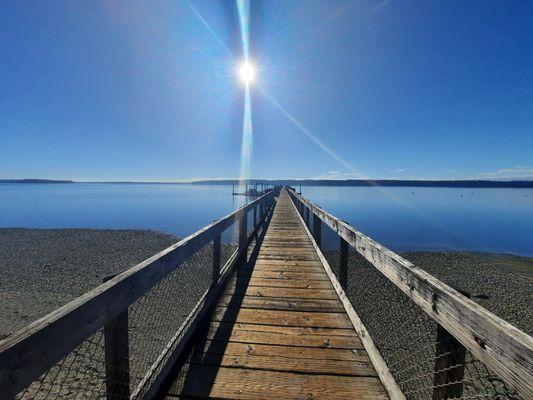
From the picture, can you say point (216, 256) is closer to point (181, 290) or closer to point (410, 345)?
point (410, 345)

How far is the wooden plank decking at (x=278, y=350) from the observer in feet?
7.95

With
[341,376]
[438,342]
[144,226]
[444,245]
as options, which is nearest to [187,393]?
[341,376]

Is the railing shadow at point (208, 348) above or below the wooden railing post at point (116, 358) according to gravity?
below

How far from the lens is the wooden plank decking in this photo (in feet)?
7.95

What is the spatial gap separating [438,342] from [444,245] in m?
29.8

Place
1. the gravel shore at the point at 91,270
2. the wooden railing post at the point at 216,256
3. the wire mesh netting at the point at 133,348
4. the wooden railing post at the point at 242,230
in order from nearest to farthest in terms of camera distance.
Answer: the wire mesh netting at the point at 133,348, the wooden railing post at the point at 216,256, the wooden railing post at the point at 242,230, the gravel shore at the point at 91,270

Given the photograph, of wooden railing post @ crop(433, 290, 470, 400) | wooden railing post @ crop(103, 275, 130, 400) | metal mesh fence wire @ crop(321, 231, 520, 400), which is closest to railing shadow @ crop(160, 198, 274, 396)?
wooden railing post @ crop(103, 275, 130, 400)

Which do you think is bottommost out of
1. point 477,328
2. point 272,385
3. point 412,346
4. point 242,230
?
point 412,346

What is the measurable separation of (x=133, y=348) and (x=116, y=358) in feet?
22.6

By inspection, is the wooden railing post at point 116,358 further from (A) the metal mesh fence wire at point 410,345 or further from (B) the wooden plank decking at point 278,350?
(A) the metal mesh fence wire at point 410,345

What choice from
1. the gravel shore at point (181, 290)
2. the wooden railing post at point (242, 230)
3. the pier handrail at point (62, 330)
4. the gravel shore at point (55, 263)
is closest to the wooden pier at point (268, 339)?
the pier handrail at point (62, 330)

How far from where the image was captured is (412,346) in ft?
27.0

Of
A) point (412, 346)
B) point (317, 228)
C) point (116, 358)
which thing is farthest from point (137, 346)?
point (412, 346)

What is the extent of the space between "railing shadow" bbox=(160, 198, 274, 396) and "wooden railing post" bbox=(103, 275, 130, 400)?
1.73 feet
